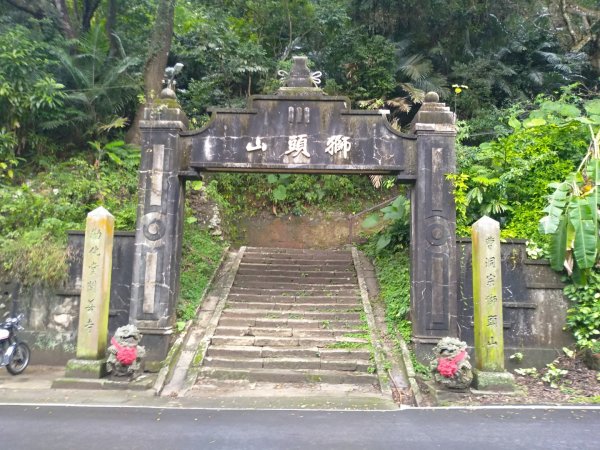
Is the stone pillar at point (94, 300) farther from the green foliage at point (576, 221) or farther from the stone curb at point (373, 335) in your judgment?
the green foliage at point (576, 221)

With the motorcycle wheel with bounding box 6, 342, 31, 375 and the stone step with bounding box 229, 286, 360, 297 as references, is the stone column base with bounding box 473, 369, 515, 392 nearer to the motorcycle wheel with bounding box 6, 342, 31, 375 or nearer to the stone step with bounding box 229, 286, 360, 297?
the stone step with bounding box 229, 286, 360, 297

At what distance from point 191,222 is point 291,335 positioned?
16.9 ft

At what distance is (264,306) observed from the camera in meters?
9.96

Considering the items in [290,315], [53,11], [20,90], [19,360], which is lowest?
[19,360]

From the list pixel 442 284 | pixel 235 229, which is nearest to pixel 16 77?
pixel 235 229

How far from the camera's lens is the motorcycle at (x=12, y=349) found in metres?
7.83

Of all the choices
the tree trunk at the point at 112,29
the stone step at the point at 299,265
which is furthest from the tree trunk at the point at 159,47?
the stone step at the point at 299,265

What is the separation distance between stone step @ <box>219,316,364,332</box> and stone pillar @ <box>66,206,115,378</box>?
2.34 metres

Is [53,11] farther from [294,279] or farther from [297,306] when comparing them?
[297,306]

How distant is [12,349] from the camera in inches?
310

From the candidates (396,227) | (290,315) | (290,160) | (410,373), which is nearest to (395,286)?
(396,227)

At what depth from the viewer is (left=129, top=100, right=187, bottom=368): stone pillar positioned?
8227 millimetres

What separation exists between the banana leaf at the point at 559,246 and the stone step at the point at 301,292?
151 inches

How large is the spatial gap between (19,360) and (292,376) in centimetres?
446
